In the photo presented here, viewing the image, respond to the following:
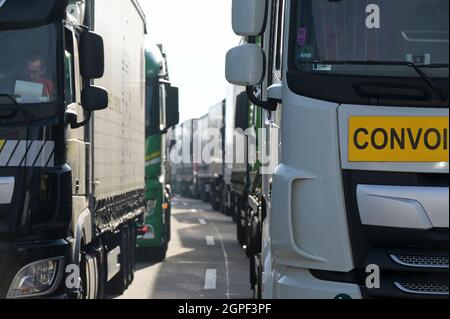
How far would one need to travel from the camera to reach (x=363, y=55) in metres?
5.42

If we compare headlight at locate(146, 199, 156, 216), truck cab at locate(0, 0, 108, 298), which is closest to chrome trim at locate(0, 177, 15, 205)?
truck cab at locate(0, 0, 108, 298)

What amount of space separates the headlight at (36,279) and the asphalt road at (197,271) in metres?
→ 5.19

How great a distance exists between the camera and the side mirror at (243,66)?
5742mm

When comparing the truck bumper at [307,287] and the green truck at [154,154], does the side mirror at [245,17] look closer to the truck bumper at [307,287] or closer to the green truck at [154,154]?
the truck bumper at [307,287]

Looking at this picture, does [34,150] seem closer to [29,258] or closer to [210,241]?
[29,258]

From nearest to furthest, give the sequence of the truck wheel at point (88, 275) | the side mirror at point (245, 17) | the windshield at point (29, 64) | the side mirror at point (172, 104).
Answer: the side mirror at point (245, 17), the windshield at point (29, 64), the truck wheel at point (88, 275), the side mirror at point (172, 104)

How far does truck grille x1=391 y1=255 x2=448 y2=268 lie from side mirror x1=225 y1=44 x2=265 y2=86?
4.72 ft

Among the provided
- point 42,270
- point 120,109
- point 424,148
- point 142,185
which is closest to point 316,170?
point 424,148

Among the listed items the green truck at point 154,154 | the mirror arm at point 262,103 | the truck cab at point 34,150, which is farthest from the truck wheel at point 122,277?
the mirror arm at point 262,103

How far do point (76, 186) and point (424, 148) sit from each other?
3.42 meters

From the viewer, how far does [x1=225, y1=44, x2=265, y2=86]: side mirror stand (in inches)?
226

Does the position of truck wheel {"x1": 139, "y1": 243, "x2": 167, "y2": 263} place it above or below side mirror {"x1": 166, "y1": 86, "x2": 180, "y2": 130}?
below

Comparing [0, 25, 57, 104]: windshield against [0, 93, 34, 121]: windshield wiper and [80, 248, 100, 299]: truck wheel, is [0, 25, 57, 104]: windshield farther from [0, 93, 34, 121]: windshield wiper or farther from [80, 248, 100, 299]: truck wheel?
[80, 248, 100, 299]: truck wheel
